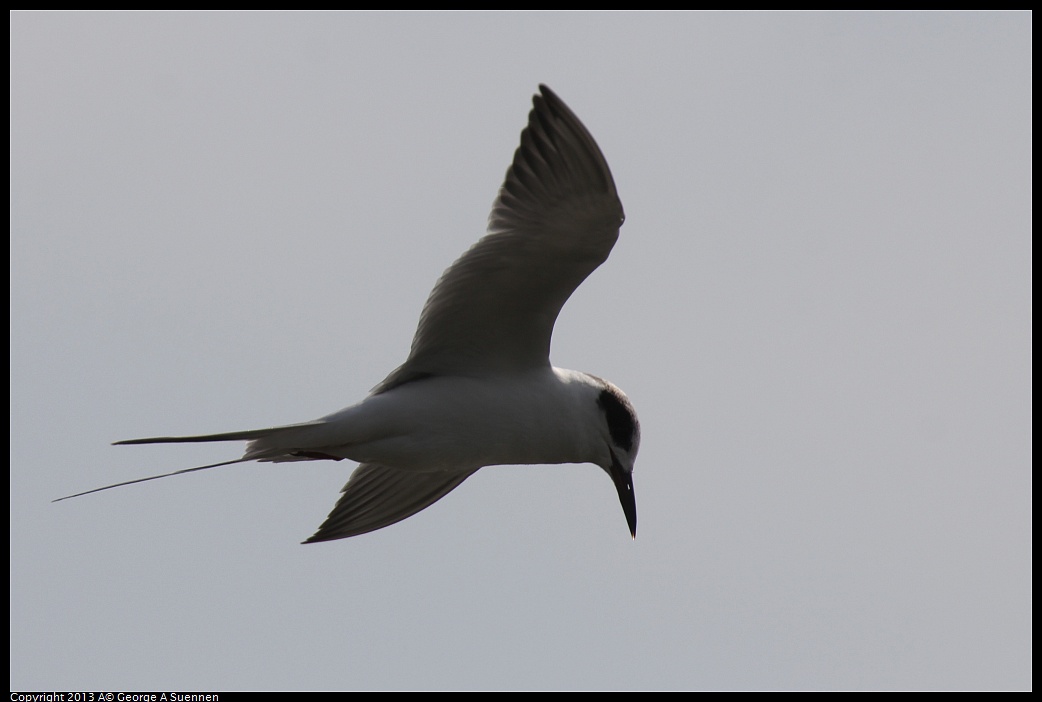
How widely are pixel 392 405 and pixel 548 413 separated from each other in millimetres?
857

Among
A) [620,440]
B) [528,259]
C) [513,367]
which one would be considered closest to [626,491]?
[620,440]

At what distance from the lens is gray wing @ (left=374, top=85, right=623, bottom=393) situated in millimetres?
7078

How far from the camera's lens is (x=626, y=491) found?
26.7ft

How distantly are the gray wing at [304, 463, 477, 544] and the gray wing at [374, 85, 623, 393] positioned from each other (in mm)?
1080

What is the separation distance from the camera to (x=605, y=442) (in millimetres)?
8055

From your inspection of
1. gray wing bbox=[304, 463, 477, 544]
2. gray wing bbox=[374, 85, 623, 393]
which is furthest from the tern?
gray wing bbox=[304, 463, 477, 544]

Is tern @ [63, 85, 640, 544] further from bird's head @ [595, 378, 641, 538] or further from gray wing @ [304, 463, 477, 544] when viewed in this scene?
gray wing @ [304, 463, 477, 544]

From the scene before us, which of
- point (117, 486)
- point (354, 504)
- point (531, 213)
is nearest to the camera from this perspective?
point (117, 486)

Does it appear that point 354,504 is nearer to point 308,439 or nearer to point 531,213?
point 308,439

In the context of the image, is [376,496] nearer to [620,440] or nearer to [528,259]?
[620,440]

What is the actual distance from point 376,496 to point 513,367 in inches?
61.3

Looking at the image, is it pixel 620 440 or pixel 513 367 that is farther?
A: pixel 620 440
